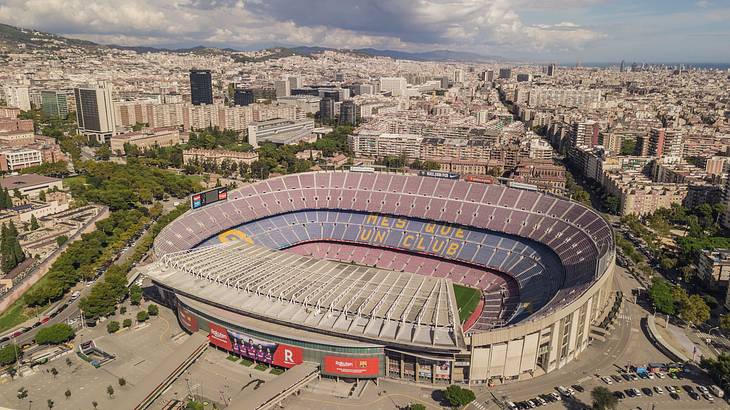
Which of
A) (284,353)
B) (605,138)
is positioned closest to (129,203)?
(284,353)

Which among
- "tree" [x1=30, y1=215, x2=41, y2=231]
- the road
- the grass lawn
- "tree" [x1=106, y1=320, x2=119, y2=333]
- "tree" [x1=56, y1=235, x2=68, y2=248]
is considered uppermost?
"tree" [x1=30, y1=215, x2=41, y2=231]

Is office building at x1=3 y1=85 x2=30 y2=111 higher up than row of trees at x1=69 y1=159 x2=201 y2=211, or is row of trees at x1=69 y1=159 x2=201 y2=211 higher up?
office building at x1=3 y1=85 x2=30 y2=111

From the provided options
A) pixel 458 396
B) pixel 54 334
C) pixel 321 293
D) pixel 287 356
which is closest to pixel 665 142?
pixel 321 293

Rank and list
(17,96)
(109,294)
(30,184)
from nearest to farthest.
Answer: (109,294)
(30,184)
(17,96)

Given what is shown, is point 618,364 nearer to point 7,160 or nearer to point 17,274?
point 17,274

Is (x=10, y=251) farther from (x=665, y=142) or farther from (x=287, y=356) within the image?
(x=665, y=142)

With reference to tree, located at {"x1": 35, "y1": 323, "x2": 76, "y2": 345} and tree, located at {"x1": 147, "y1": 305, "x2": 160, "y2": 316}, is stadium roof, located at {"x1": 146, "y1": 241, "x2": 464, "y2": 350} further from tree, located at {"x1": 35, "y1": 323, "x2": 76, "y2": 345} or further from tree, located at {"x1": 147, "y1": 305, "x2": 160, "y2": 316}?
tree, located at {"x1": 35, "y1": 323, "x2": 76, "y2": 345}

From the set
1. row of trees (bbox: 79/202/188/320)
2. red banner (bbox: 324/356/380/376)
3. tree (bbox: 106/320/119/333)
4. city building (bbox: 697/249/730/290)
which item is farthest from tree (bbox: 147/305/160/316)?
city building (bbox: 697/249/730/290)
